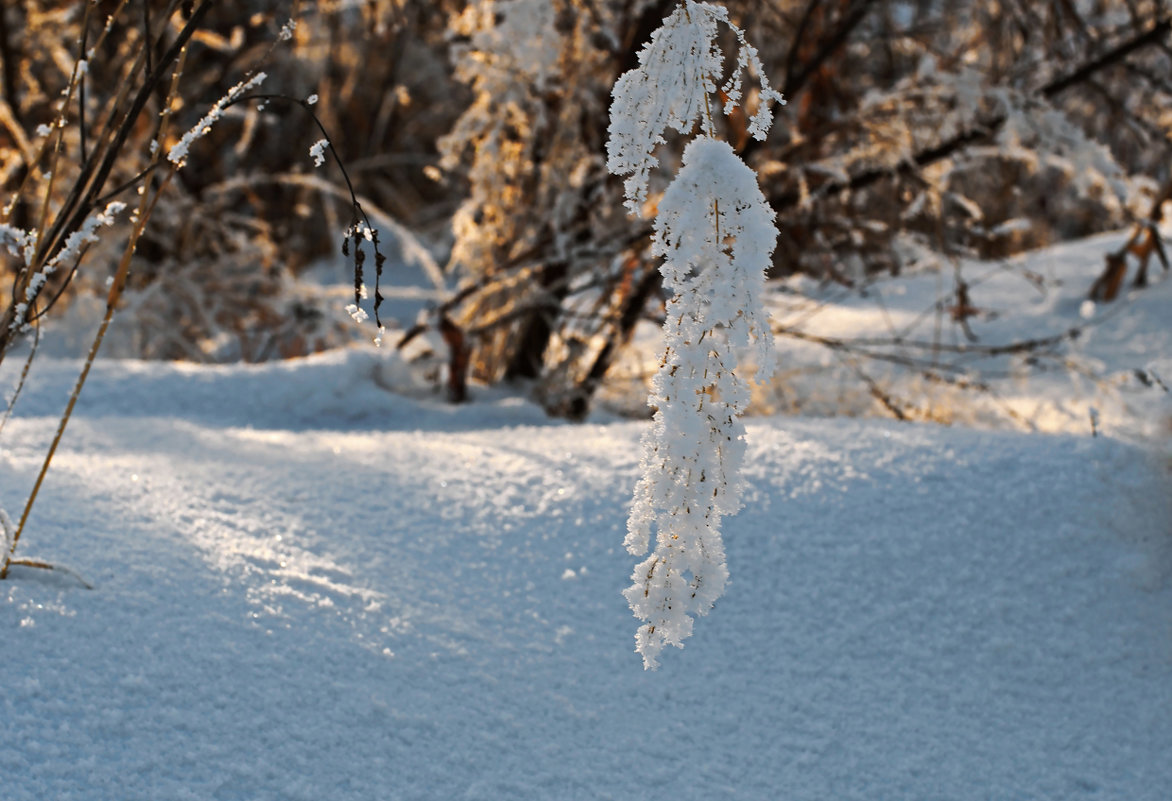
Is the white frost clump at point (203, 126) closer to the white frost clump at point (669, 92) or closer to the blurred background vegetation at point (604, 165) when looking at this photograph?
the white frost clump at point (669, 92)

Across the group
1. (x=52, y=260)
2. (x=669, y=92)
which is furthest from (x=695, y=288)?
(x=52, y=260)

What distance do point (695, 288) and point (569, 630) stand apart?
25.6 inches

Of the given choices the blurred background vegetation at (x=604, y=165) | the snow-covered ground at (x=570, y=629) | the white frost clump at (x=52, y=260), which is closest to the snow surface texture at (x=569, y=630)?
the snow-covered ground at (x=570, y=629)

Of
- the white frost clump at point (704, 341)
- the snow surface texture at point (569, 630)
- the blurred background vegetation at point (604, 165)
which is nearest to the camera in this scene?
the white frost clump at point (704, 341)

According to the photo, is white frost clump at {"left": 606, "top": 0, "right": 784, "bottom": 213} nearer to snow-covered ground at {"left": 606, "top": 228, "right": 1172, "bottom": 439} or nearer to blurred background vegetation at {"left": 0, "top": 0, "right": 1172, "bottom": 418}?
snow-covered ground at {"left": 606, "top": 228, "right": 1172, "bottom": 439}

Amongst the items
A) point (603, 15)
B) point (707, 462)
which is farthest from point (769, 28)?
point (707, 462)

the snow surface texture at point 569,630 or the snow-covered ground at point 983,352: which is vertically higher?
the snow-covered ground at point 983,352

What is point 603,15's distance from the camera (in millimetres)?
2461

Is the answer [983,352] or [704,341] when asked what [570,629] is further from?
[983,352]

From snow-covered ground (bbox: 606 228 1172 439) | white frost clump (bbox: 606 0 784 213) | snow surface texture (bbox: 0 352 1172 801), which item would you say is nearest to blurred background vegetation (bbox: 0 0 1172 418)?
snow-covered ground (bbox: 606 228 1172 439)

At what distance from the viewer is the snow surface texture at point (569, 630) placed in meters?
0.92

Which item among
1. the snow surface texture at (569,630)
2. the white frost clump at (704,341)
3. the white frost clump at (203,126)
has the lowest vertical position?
the snow surface texture at (569,630)

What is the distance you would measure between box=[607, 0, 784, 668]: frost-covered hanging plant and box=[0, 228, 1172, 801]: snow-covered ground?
1.25 ft

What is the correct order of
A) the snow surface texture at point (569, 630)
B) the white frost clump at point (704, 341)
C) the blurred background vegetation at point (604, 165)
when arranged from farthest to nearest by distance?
1. the blurred background vegetation at point (604, 165)
2. the snow surface texture at point (569, 630)
3. the white frost clump at point (704, 341)
